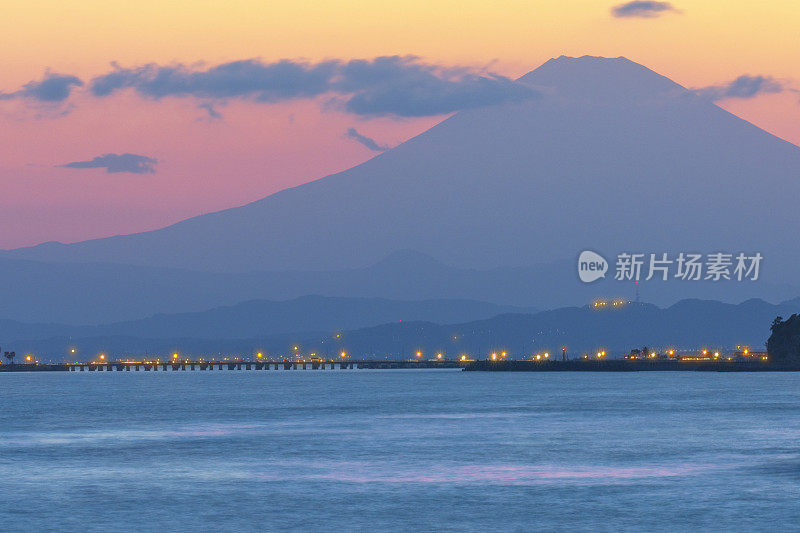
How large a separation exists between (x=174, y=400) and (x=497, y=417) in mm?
56943

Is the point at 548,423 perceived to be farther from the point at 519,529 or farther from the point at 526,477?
the point at 519,529

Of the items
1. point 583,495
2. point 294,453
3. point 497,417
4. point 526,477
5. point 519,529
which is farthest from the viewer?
point 497,417

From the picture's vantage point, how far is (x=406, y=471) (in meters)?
58.9

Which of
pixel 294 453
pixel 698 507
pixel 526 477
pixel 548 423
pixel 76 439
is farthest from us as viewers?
pixel 548 423

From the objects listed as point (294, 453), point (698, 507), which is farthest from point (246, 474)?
point (698, 507)

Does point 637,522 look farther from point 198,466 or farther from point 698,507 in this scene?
point 198,466

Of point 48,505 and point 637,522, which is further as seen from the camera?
point 48,505

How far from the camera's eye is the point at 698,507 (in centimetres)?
4653

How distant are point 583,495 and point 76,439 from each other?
40.7m

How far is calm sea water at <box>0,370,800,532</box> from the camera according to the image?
44.6m

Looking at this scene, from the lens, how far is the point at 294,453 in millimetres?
69062

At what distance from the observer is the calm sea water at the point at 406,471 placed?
44625 millimetres

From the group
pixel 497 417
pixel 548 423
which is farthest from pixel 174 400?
pixel 548 423

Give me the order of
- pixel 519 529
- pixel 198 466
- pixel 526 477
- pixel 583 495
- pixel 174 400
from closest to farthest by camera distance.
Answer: pixel 519 529 < pixel 583 495 < pixel 526 477 < pixel 198 466 < pixel 174 400
